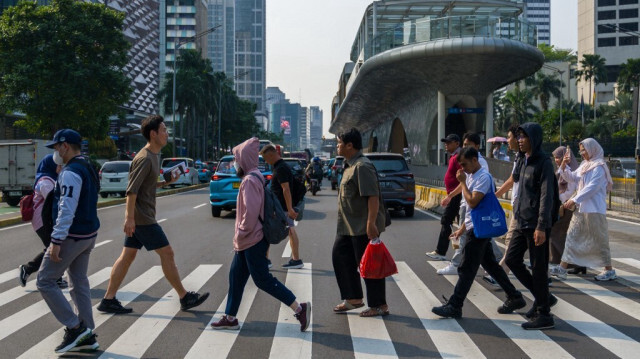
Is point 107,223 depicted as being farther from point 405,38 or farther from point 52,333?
point 405,38

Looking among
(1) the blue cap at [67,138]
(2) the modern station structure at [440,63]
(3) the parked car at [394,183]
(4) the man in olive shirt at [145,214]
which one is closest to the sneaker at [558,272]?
(4) the man in olive shirt at [145,214]

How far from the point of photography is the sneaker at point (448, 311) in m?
5.83

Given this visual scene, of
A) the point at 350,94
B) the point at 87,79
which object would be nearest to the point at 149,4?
the point at 350,94

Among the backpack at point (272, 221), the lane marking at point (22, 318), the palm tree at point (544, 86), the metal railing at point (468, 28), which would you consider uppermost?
the palm tree at point (544, 86)

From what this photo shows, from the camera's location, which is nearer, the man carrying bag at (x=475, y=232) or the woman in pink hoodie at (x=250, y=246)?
the woman in pink hoodie at (x=250, y=246)

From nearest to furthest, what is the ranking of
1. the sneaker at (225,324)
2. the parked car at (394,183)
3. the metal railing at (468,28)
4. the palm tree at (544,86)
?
1. the sneaker at (225,324)
2. the parked car at (394,183)
3. the metal railing at (468,28)
4. the palm tree at (544,86)

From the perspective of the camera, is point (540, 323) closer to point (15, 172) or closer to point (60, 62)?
Result: point (15, 172)

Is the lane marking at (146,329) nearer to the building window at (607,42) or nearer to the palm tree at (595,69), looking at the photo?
the palm tree at (595,69)

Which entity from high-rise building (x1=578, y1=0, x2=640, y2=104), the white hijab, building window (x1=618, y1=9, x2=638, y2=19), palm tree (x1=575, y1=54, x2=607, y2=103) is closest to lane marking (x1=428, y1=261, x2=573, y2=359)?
the white hijab

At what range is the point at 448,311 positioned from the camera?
5832 millimetres

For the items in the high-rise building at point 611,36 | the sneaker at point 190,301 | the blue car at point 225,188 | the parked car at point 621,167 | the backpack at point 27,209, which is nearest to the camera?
the sneaker at point 190,301

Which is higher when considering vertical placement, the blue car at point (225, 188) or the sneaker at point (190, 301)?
the blue car at point (225, 188)

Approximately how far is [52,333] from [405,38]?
31632mm

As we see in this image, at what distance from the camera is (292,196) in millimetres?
8656
